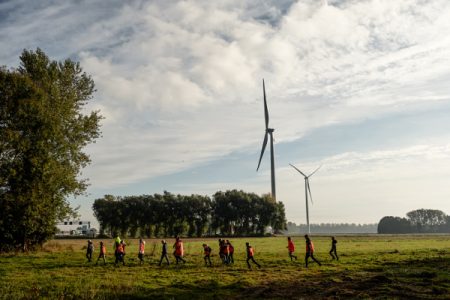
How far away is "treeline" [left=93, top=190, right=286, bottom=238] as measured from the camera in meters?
127

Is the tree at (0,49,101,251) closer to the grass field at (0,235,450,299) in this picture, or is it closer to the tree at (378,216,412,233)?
the grass field at (0,235,450,299)

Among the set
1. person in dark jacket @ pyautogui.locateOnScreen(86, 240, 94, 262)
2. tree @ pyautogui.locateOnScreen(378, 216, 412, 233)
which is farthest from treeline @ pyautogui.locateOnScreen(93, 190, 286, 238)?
person in dark jacket @ pyautogui.locateOnScreen(86, 240, 94, 262)

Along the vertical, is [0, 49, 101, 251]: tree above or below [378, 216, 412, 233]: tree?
above

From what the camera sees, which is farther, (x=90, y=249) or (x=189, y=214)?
(x=189, y=214)

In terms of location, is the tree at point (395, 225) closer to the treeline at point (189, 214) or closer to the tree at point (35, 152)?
the treeline at point (189, 214)

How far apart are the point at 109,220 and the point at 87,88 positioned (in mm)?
82735

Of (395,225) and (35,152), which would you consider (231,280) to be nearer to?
(35,152)

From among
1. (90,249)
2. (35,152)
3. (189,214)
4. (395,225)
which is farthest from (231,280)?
(395,225)

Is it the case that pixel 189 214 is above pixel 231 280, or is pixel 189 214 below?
above

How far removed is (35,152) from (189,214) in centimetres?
8925

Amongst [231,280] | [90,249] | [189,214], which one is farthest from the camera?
[189,214]

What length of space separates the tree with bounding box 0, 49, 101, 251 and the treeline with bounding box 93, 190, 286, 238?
80353 millimetres

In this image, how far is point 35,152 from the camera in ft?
145

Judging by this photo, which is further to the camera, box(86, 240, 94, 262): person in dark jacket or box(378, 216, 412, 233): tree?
box(378, 216, 412, 233): tree
